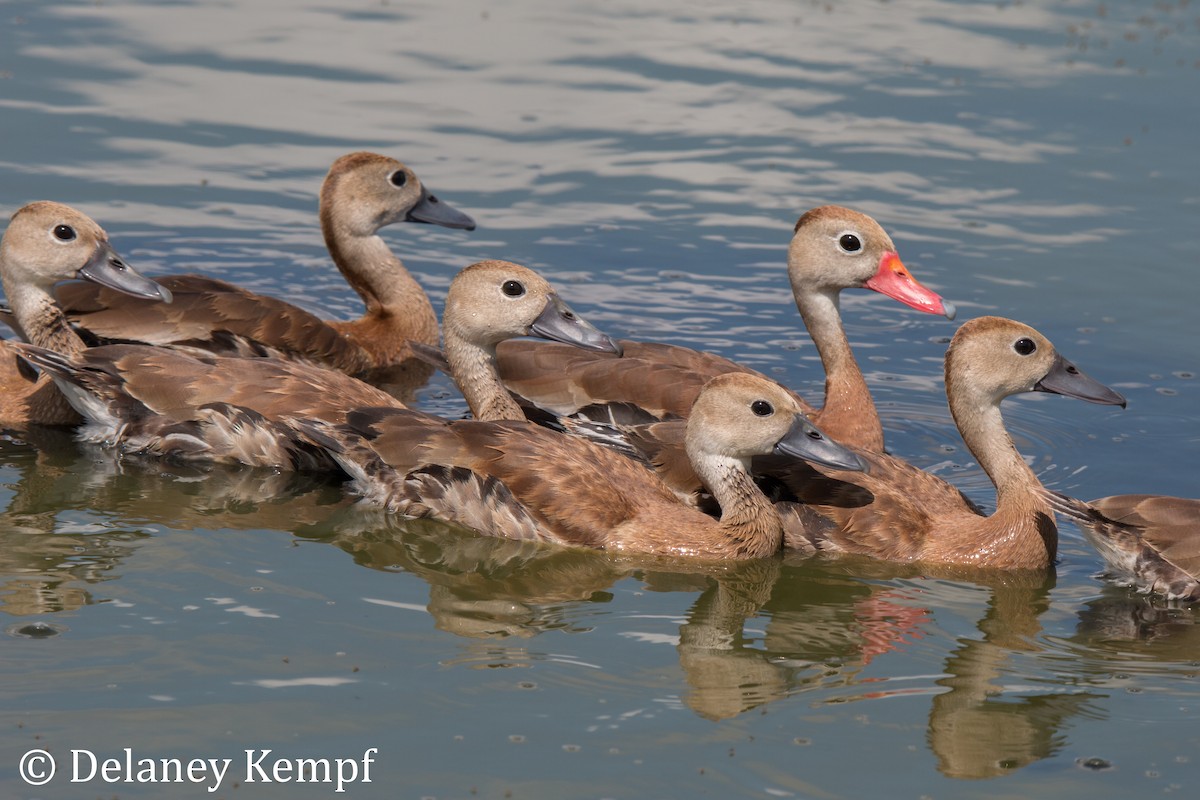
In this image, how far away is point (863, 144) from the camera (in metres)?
17.2

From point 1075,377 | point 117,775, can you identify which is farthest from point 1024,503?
point 117,775

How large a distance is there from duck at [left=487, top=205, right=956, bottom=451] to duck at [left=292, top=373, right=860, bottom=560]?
3.43 feet

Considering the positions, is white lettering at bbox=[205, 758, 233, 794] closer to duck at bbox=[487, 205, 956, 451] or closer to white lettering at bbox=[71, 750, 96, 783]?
white lettering at bbox=[71, 750, 96, 783]

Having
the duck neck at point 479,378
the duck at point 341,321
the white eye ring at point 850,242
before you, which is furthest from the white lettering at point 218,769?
the white eye ring at point 850,242

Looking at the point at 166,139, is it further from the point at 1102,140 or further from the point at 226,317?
the point at 1102,140

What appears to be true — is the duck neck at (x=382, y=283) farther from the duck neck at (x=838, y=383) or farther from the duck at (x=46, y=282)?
the duck neck at (x=838, y=383)

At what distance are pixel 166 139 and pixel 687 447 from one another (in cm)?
878

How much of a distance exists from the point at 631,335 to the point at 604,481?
3.61m

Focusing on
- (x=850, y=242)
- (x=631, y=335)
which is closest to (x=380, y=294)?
(x=631, y=335)

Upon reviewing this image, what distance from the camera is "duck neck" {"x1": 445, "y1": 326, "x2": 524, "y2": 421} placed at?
1096 centimetres

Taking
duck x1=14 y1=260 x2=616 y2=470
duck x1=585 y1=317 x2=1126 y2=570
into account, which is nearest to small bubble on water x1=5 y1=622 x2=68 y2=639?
duck x1=14 y1=260 x2=616 y2=470

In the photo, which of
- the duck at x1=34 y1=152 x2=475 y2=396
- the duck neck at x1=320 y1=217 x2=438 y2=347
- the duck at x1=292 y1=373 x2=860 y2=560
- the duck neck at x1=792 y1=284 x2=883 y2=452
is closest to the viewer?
the duck at x1=292 y1=373 x2=860 y2=560

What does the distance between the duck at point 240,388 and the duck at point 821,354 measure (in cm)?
40

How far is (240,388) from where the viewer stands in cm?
1052
